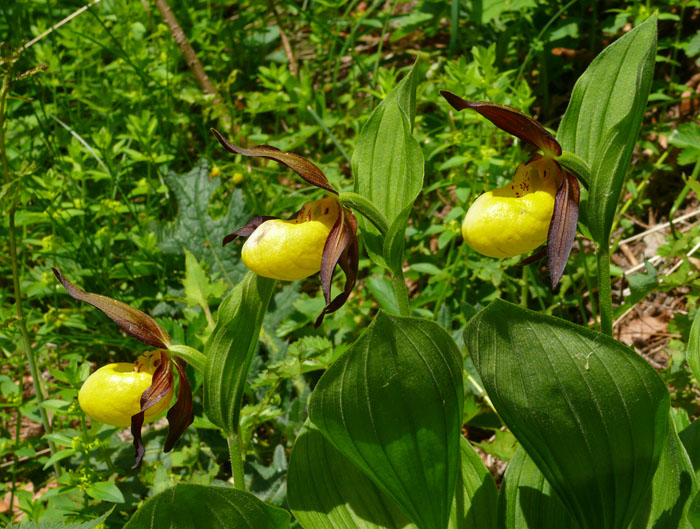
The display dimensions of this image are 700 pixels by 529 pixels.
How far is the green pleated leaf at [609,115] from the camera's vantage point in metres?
1.00

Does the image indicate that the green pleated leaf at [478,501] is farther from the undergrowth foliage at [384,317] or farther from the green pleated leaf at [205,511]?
the green pleated leaf at [205,511]

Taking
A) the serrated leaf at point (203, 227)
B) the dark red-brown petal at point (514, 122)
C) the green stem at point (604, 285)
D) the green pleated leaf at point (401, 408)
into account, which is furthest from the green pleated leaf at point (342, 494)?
the serrated leaf at point (203, 227)

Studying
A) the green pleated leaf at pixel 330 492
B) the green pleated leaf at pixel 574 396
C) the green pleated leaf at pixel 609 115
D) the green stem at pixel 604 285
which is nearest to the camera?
the green pleated leaf at pixel 574 396

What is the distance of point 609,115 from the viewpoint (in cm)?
110

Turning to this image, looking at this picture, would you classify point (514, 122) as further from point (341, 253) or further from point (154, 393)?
point (154, 393)

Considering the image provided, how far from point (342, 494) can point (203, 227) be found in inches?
48.8

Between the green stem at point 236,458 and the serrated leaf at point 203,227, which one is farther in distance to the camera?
the serrated leaf at point 203,227

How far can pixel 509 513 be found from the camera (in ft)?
3.85

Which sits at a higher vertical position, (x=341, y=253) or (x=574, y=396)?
(x=341, y=253)

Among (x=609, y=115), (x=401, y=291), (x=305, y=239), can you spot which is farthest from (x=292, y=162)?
(x=609, y=115)

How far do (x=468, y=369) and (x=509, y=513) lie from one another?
64cm

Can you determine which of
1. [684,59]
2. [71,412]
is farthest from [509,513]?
[684,59]

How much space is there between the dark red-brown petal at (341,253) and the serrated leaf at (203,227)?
3.11ft

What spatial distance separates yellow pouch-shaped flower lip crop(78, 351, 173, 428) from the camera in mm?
1135
